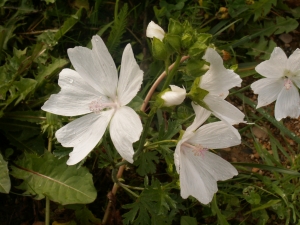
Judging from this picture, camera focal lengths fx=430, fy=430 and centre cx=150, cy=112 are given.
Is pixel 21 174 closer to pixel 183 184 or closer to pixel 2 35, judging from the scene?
pixel 2 35

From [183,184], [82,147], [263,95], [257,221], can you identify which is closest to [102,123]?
[82,147]

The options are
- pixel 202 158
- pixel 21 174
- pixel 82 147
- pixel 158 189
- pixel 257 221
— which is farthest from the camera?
pixel 257 221

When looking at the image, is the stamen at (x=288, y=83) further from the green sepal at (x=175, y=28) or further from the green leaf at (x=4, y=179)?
the green leaf at (x=4, y=179)

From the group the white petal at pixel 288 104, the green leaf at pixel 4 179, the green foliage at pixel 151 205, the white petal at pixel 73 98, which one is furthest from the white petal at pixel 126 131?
the white petal at pixel 288 104

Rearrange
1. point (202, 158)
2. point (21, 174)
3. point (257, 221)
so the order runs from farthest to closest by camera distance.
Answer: point (257, 221) → point (21, 174) → point (202, 158)

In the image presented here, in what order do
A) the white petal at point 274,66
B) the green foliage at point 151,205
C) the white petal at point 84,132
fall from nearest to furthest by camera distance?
1. the white petal at point 84,132
2. the green foliage at point 151,205
3. the white petal at point 274,66

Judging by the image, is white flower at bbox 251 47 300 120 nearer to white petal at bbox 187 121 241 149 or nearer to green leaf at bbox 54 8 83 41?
white petal at bbox 187 121 241 149

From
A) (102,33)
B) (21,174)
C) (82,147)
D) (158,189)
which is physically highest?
(82,147)
